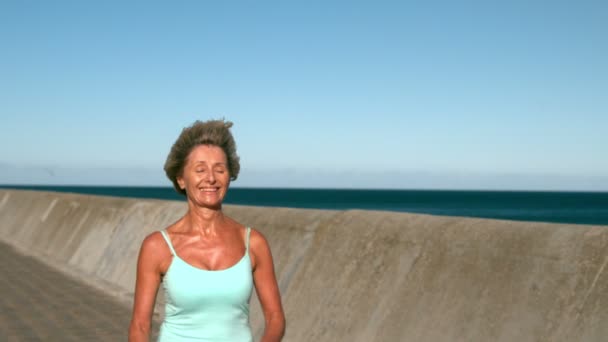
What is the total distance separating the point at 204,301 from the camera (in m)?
2.96

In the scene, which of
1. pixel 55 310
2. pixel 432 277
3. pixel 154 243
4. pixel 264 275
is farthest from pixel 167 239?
pixel 55 310

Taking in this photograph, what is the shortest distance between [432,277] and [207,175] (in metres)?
3.31

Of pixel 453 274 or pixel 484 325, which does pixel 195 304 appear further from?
pixel 453 274

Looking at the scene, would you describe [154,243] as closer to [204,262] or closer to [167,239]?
[167,239]

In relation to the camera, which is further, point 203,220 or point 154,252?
point 203,220

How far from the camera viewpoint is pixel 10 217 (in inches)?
929

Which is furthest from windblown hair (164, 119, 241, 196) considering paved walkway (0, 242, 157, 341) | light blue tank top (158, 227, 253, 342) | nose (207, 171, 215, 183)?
paved walkway (0, 242, 157, 341)

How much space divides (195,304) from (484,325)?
9.68 ft

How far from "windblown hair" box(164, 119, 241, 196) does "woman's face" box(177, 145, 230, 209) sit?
0.02 m

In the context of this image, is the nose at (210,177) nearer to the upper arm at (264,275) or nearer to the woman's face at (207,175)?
the woman's face at (207,175)

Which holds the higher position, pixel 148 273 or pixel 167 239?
pixel 167 239

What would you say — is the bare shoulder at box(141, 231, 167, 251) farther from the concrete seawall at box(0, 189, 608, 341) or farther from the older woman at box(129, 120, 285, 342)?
the concrete seawall at box(0, 189, 608, 341)

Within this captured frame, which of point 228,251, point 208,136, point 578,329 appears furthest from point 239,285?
point 578,329

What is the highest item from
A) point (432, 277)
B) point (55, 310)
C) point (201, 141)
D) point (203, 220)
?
point (201, 141)
